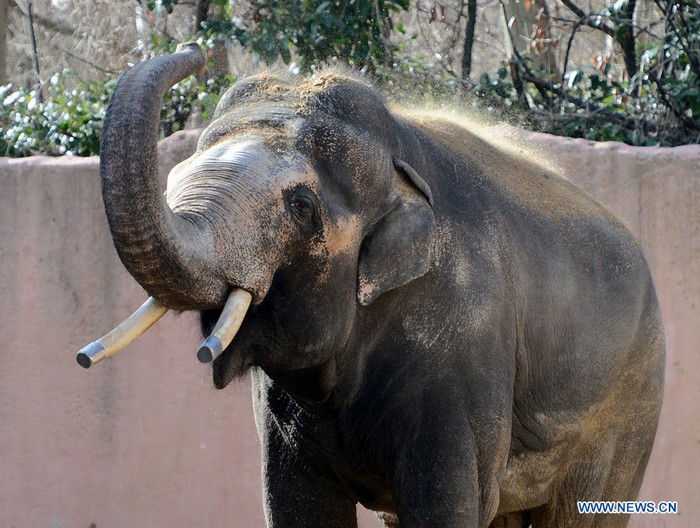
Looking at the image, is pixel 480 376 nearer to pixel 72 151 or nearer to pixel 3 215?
pixel 3 215

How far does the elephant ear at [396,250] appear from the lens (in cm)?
325

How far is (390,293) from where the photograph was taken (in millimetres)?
3389

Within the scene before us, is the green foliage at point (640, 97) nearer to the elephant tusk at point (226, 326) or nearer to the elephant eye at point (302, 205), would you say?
the elephant eye at point (302, 205)

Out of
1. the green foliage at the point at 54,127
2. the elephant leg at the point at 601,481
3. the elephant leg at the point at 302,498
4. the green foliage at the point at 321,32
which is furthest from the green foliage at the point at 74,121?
the elephant leg at the point at 302,498

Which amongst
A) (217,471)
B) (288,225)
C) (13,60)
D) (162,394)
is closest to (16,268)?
(162,394)

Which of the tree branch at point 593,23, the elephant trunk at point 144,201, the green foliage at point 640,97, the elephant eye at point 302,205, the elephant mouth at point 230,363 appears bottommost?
the green foliage at point 640,97

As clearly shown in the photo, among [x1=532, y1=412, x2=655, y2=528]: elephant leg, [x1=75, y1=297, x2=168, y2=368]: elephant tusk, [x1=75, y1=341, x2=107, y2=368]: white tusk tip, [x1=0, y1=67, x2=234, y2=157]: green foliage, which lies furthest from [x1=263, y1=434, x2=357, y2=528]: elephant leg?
[x1=0, y1=67, x2=234, y2=157]: green foliage

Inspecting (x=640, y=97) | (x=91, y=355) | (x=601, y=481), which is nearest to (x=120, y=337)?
(x=91, y=355)

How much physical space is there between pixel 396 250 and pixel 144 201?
0.89 m

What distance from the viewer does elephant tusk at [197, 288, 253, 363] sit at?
267cm

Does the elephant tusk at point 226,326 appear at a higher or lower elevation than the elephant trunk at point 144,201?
lower

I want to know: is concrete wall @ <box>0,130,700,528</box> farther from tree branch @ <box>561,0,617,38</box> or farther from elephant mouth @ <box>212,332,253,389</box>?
elephant mouth @ <box>212,332,253,389</box>

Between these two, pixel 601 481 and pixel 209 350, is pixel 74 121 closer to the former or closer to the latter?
pixel 601 481

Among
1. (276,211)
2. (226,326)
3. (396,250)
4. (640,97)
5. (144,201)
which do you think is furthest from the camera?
(640,97)
